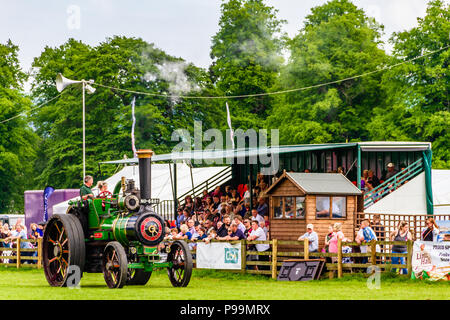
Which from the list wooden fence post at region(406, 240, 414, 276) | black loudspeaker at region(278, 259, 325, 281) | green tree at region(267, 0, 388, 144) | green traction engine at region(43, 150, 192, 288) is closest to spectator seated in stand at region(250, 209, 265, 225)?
black loudspeaker at region(278, 259, 325, 281)

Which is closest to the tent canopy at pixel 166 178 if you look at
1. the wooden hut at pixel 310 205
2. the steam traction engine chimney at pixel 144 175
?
the wooden hut at pixel 310 205

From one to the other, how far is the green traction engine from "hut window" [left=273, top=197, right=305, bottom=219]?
201 inches

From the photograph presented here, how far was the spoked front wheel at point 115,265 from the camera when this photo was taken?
647 inches

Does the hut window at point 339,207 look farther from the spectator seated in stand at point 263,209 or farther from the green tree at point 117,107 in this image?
the green tree at point 117,107

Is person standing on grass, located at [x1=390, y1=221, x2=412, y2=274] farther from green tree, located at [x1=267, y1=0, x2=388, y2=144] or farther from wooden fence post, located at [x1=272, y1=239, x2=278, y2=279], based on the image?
green tree, located at [x1=267, y1=0, x2=388, y2=144]

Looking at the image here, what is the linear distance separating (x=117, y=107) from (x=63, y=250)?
114 feet

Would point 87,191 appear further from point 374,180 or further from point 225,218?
point 374,180

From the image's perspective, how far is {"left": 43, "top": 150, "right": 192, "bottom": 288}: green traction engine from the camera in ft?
55.5

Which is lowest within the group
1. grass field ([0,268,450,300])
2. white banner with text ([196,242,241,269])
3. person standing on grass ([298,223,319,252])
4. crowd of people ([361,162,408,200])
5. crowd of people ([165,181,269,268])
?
grass field ([0,268,450,300])

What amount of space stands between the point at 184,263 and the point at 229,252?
5082 millimetres

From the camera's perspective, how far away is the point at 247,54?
179ft

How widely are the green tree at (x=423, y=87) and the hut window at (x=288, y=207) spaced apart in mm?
20298
